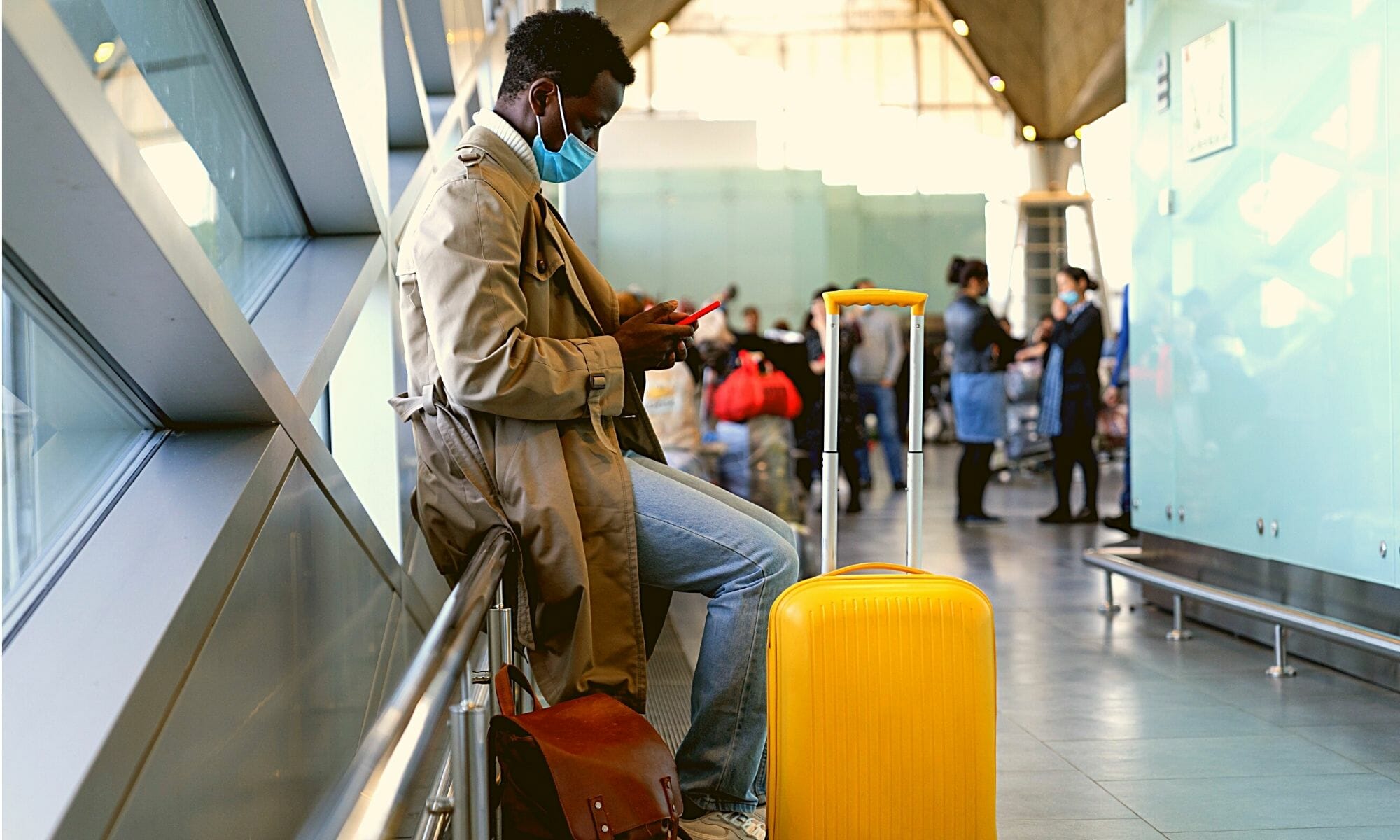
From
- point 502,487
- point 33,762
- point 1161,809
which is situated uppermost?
point 502,487

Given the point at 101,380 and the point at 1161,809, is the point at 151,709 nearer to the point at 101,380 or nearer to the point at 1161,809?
the point at 101,380

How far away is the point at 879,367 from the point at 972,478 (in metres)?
1.76

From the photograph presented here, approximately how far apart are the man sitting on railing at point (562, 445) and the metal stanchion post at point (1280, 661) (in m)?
2.86

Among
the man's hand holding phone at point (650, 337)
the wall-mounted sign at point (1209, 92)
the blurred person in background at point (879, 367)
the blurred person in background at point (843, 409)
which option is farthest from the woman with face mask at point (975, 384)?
the man's hand holding phone at point (650, 337)

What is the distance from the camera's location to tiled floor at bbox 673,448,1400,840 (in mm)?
3332

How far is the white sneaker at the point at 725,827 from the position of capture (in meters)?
2.68

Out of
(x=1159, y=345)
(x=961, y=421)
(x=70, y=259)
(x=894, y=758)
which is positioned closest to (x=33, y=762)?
(x=70, y=259)

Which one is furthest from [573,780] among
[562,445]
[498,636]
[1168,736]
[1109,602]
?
[1109,602]

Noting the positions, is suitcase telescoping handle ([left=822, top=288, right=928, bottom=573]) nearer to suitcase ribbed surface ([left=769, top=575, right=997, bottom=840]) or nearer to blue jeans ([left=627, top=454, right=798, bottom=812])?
blue jeans ([left=627, top=454, right=798, bottom=812])

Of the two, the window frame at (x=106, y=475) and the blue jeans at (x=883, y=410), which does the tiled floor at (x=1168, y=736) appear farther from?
the blue jeans at (x=883, y=410)

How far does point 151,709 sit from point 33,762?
0.64 ft

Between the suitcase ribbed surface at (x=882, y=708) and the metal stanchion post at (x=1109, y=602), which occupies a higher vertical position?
the suitcase ribbed surface at (x=882, y=708)

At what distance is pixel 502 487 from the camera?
8.59 ft

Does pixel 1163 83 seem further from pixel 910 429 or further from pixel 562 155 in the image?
pixel 562 155
